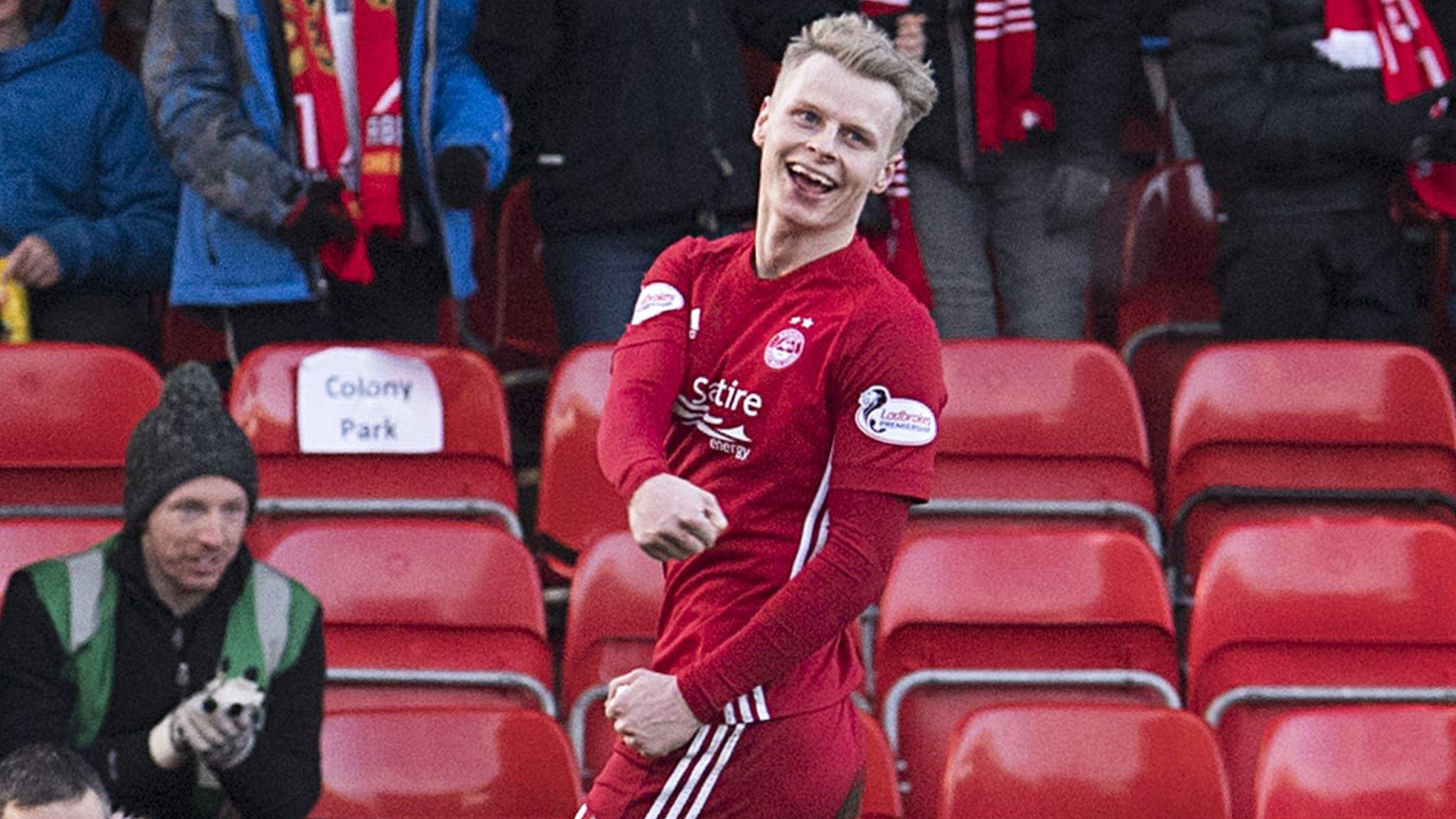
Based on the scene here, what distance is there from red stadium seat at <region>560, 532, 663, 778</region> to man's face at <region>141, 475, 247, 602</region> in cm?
87

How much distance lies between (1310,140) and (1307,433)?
67 centimetres

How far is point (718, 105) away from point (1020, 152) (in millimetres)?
809

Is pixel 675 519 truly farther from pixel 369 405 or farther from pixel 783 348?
pixel 369 405

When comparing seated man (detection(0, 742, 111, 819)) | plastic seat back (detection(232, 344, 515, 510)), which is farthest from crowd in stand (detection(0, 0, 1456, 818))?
seated man (detection(0, 742, 111, 819))

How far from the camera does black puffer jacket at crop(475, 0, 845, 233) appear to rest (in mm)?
5289

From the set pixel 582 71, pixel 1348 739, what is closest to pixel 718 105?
pixel 582 71

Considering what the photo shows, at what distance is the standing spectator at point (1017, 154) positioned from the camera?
5617 millimetres

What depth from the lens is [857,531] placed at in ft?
9.25

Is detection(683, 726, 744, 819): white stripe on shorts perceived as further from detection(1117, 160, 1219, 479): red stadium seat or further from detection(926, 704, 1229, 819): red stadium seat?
detection(1117, 160, 1219, 479): red stadium seat

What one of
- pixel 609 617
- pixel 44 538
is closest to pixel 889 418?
pixel 609 617

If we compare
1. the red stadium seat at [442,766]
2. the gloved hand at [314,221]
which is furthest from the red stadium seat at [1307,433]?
the gloved hand at [314,221]

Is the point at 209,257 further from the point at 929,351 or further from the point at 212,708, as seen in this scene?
the point at 929,351

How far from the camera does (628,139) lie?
5.32 m

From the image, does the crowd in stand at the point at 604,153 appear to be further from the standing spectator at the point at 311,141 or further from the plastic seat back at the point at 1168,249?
the plastic seat back at the point at 1168,249
